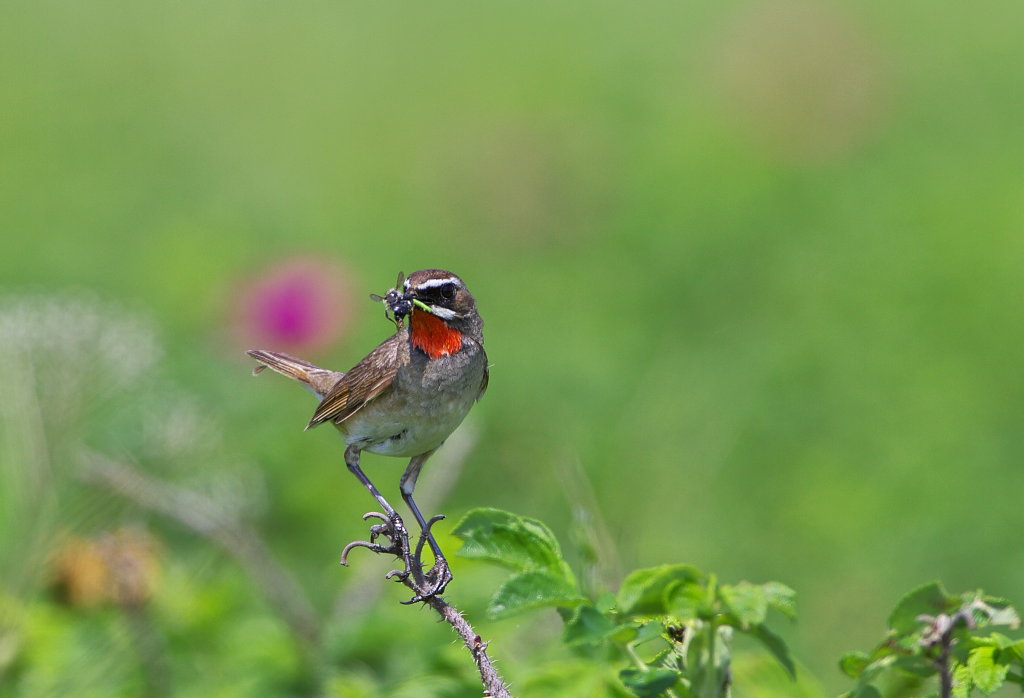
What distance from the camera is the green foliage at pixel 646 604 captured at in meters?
2.08

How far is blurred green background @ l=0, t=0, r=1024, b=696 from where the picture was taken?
380 centimetres

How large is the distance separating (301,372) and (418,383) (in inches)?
26.2

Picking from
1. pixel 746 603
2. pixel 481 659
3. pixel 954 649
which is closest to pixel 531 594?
pixel 481 659

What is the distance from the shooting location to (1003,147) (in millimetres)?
9352

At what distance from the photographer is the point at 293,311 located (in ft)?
19.1

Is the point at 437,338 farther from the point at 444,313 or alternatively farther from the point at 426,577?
the point at 426,577

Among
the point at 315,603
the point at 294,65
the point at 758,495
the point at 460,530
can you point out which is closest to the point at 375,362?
the point at 460,530

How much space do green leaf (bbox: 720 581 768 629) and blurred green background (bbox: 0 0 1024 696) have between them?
11.9 inches

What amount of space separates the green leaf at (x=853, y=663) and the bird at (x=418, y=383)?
31.2 inches

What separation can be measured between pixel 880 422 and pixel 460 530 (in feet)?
15.2

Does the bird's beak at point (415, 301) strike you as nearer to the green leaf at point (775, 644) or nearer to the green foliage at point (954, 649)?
the green leaf at point (775, 644)

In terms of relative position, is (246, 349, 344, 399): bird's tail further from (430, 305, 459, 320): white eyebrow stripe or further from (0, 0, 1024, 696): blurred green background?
(430, 305, 459, 320): white eyebrow stripe

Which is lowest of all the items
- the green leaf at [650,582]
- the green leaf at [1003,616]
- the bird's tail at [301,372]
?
the bird's tail at [301,372]

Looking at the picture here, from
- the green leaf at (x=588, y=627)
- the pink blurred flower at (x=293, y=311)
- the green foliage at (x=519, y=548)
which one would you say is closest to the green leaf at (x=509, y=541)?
the green foliage at (x=519, y=548)
